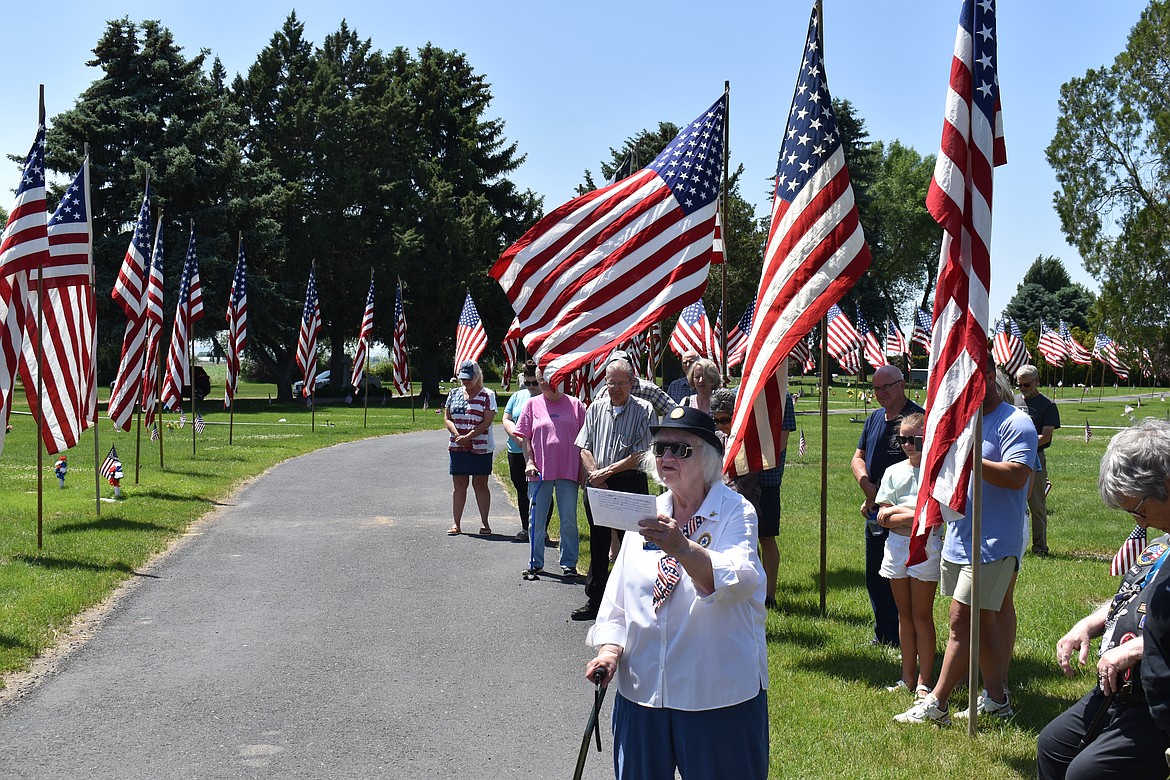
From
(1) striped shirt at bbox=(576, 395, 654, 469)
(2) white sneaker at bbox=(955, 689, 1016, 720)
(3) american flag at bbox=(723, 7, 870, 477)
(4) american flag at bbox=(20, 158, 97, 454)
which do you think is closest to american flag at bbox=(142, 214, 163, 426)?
(4) american flag at bbox=(20, 158, 97, 454)

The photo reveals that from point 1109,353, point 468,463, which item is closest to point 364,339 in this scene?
point 468,463

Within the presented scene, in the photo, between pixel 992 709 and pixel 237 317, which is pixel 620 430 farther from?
pixel 237 317

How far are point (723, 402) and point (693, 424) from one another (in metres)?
5.02

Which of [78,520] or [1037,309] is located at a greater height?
[1037,309]

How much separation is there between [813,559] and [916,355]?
66.1m

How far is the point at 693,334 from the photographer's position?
2455cm

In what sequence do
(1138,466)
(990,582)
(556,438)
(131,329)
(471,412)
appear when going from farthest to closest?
1. (131,329)
2. (471,412)
3. (556,438)
4. (990,582)
5. (1138,466)

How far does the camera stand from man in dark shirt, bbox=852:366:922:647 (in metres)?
7.30

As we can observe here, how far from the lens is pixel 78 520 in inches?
535

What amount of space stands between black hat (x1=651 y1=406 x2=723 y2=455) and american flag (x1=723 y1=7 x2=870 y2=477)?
3.07 m

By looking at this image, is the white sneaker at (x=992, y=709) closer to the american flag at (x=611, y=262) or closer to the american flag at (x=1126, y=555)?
the american flag at (x=1126, y=555)

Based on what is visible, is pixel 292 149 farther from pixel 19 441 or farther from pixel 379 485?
pixel 379 485

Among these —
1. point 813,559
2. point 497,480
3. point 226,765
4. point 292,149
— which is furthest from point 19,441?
point 292,149

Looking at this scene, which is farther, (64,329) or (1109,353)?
(1109,353)
